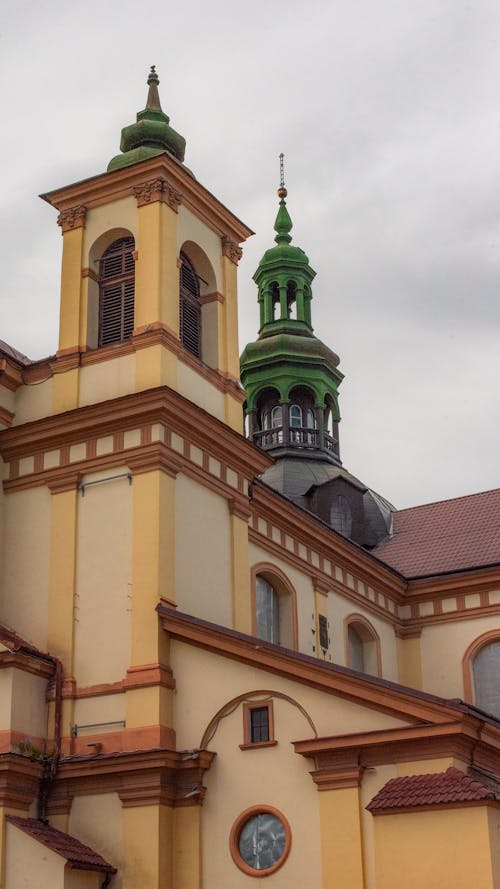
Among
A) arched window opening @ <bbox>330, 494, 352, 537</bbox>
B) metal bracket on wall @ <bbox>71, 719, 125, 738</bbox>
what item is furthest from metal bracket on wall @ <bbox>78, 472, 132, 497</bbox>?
arched window opening @ <bbox>330, 494, 352, 537</bbox>

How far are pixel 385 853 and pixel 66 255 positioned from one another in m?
11.5

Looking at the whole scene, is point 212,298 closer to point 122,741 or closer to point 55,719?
point 55,719

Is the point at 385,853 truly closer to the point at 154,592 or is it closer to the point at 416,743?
the point at 416,743

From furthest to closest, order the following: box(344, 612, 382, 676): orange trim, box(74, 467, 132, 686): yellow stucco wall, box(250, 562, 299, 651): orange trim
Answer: box(344, 612, 382, 676): orange trim
box(250, 562, 299, 651): orange trim
box(74, 467, 132, 686): yellow stucco wall

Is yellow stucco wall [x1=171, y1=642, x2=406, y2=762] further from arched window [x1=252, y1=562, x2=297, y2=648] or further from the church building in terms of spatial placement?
arched window [x1=252, y1=562, x2=297, y2=648]

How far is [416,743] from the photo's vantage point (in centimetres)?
1644

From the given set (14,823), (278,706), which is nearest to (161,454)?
(278,706)

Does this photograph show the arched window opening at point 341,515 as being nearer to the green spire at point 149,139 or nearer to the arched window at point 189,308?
the arched window at point 189,308

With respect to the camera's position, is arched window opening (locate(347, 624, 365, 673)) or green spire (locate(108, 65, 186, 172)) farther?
arched window opening (locate(347, 624, 365, 673))

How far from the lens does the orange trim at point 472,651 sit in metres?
28.4

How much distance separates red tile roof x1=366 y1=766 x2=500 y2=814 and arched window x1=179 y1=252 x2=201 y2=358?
869 cm

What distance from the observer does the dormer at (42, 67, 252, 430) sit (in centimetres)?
2059

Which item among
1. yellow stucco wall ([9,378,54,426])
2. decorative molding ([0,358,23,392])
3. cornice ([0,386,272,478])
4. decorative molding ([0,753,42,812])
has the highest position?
decorative molding ([0,358,23,392])

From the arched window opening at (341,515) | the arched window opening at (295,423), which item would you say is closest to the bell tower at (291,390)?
the arched window opening at (295,423)
